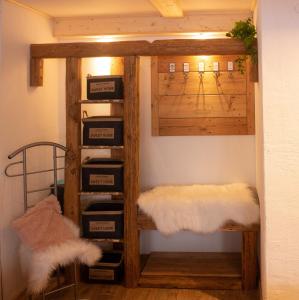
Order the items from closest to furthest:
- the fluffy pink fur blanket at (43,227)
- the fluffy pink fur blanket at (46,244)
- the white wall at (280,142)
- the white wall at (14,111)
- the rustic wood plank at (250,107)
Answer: the white wall at (280,142)
the fluffy pink fur blanket at (46,244)
the fluffy pink fur blanket at (43,227)
the white wall at (14,111)
the rustic wood plank at (250,107)

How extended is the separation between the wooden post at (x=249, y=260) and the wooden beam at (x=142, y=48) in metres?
1.53

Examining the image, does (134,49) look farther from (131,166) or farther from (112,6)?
(131,166)

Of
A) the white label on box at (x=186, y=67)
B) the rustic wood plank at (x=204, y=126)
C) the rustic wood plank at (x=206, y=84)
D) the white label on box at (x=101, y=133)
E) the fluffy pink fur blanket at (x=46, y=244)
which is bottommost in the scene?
the fluffy pink fur blanket at (x=46, y=244)

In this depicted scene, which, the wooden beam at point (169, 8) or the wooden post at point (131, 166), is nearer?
the wooden beam at point (169, 8)

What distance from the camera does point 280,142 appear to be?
117 inches

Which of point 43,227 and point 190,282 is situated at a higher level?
point 43,227

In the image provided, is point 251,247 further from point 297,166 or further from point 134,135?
point 134,135

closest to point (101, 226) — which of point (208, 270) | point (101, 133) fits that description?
point (101, 133)

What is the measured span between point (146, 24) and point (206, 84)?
2.72 feet

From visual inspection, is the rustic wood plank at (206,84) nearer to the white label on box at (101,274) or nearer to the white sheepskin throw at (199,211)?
the white sheepskin throw at (199,211)

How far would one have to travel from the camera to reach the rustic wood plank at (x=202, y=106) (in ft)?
14.4

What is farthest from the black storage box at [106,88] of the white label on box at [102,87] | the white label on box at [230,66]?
the white label on box at [230,66]

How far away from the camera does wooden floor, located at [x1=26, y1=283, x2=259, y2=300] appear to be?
11.9 ft

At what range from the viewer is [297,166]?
297 centimetres
